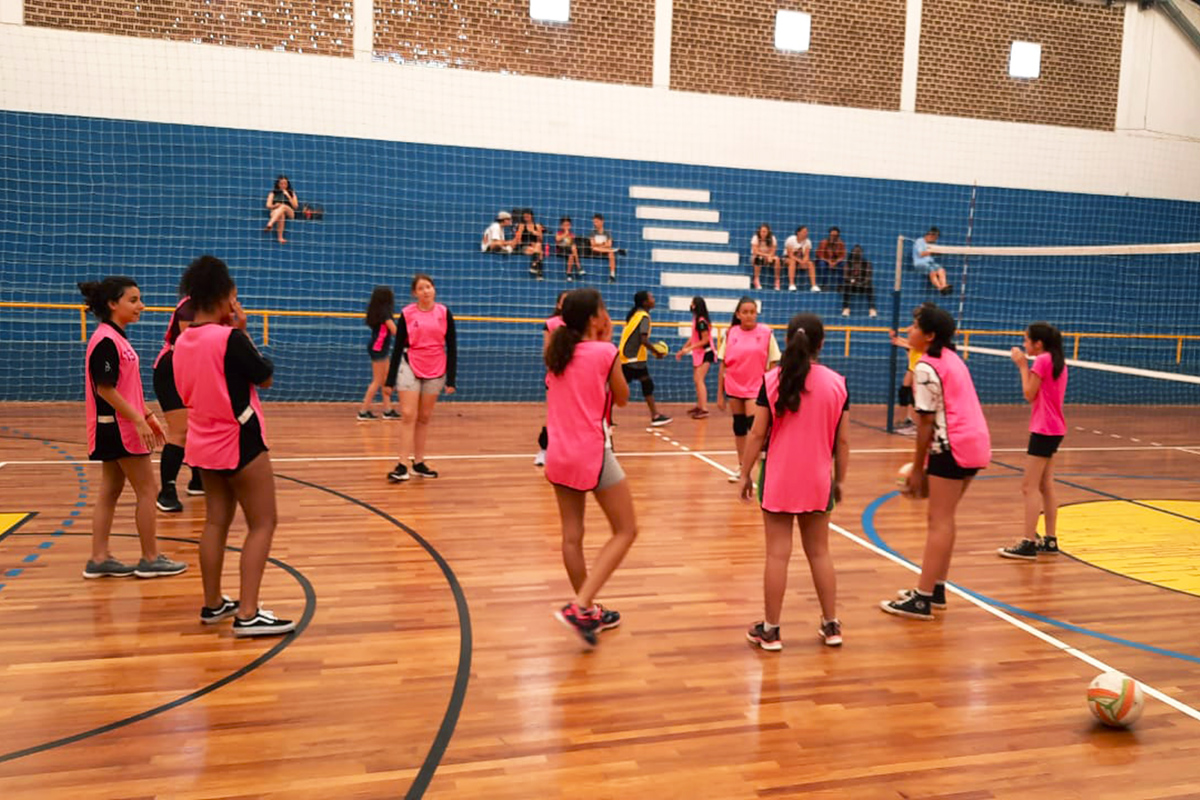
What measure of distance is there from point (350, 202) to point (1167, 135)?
15771mm

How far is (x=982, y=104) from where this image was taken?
17672 mm

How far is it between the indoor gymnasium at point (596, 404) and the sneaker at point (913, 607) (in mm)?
24

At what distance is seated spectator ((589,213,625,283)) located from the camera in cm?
1576

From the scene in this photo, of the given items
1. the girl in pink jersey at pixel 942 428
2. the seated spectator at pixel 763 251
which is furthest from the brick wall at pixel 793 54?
the girl in pink jersey at pixel 942 428

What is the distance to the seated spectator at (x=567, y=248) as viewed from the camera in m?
15.5

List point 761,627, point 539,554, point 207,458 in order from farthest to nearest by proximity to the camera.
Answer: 1. point 539,554
2. point 761,627
3. point 207,458

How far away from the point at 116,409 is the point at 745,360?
4808 millimetres

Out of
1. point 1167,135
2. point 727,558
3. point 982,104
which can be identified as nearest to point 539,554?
point 727,558

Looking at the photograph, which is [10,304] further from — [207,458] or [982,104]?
[982,104]

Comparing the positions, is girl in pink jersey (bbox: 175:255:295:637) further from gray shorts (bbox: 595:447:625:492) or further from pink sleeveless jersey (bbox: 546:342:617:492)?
gray shorts (bbox: 595:447:625:492)

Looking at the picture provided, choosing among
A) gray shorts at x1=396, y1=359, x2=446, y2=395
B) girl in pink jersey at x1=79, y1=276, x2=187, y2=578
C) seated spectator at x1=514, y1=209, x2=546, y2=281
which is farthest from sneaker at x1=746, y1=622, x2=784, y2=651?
seated spectator at x1=514, y1=209, x2=546, y2=281

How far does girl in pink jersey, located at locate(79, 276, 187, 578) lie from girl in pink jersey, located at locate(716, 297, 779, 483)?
14.7ft

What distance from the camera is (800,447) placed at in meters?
4.36

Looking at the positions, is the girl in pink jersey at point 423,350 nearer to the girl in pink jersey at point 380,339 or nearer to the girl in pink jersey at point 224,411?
the girl in pink jersey at point 224,411
